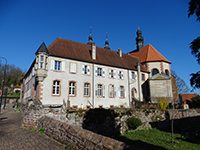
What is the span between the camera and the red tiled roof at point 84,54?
1999 cm

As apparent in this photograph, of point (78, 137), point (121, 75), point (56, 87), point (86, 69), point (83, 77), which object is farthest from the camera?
point (121, 75)

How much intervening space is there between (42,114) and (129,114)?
6.27 meters

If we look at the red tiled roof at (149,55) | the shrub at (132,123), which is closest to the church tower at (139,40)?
the red tiled roof at (149,55)

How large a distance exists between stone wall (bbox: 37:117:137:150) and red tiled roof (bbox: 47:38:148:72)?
13686 mm

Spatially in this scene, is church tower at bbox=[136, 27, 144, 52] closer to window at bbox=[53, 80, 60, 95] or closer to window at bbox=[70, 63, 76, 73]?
window at bbox=[70, 63, 76, 73]

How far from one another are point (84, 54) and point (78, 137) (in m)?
18.7

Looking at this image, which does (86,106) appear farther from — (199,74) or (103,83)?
(199,74)

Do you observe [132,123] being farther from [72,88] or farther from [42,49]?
[42,49]

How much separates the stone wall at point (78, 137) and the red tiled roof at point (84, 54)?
44.9 ft

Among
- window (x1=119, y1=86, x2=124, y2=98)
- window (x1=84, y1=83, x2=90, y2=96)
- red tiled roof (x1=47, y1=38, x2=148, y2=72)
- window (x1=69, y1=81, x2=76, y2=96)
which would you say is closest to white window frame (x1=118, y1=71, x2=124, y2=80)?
red tiled roof (x1=47, y1=38, x2=148, y2=72)

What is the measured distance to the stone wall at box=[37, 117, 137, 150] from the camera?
11.7 ft

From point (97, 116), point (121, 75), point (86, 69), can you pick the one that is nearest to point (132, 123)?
point (97, 116)

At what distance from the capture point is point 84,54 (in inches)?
885

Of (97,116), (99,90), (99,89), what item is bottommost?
(97,116)
